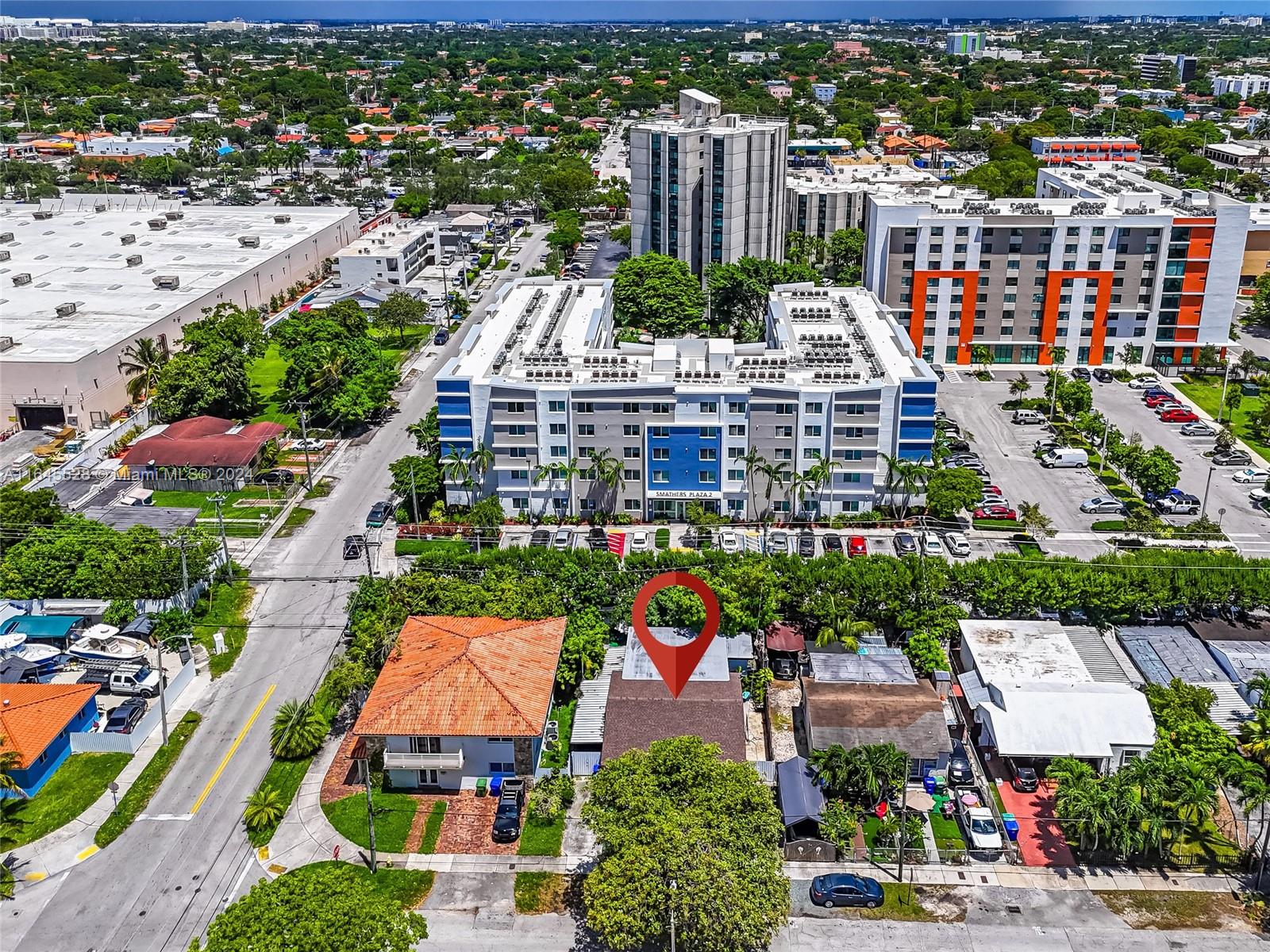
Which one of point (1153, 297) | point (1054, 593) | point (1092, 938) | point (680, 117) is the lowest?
point (1092, 938)


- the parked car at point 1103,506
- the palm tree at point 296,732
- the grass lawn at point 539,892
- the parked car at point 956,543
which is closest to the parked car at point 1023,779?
the grass lawn at point 539,892

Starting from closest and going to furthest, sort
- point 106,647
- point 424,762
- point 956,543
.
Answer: point 424,762
point 106,647
point 956,543

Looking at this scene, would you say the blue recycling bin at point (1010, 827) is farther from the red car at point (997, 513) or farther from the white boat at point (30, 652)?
the white boat at point (30, 652)

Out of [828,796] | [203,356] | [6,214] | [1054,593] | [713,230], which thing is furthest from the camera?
[6,214]

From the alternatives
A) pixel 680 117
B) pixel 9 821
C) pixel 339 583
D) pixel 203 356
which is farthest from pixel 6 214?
pixel 9 821

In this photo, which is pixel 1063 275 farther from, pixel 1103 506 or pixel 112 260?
pixel 112 260

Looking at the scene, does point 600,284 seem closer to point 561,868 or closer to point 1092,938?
point 561,868

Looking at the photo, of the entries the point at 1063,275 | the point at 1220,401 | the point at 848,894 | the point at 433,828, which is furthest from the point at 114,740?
the point at 1220,401

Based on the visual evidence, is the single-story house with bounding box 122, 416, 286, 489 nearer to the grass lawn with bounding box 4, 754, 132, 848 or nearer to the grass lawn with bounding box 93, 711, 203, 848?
the grass lawn with bounding box 93, 711, 203, 848
